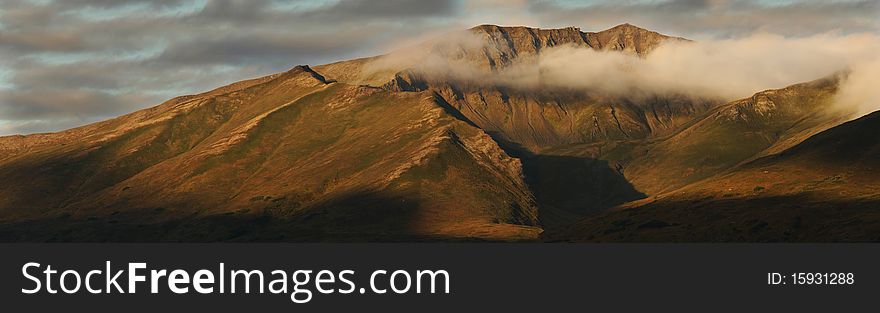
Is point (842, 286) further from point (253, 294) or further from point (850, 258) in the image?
point (253, 294)

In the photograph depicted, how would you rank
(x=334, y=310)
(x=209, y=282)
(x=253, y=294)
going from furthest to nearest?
(x=209, y=282) < (x=253, y=294) < (x=334, y=310)

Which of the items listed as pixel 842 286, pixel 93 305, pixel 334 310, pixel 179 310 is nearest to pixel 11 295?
pixel 93 305

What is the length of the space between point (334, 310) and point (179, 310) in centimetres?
1778

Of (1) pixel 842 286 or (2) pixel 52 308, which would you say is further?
(1) pixel 842 286

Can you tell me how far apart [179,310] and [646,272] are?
71953 millimetres

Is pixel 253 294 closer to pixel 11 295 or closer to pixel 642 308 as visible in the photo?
pixel 11 295

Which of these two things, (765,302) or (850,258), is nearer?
(765,302)

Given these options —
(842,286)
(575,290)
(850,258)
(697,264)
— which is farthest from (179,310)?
(850,258)

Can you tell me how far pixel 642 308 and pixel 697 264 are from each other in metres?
58.9

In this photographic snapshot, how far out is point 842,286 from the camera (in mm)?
134000

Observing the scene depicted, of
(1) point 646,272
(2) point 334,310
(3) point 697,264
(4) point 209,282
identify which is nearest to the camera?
(2) point 334,310

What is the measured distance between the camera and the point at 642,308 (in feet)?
407

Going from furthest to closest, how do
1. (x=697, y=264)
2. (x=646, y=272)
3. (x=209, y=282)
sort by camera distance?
(x=697, y=264) < (x=646, y=272) < (x=209, y=282)

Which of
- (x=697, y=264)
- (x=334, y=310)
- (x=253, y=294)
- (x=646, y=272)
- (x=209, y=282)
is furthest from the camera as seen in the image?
(x=697, y=264)
